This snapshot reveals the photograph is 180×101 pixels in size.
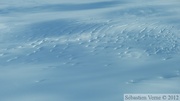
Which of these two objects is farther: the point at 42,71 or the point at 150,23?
the point at 150,23

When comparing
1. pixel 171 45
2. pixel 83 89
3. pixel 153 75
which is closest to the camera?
pixel 83 89

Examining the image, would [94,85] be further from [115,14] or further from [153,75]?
[115,14]

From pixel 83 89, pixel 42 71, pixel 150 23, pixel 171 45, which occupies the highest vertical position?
pixel 150 23

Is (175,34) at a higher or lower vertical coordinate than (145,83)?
higher

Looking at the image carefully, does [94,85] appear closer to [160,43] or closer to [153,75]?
[153,75]

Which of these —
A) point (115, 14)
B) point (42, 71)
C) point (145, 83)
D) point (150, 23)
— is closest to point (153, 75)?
point (145, 83)

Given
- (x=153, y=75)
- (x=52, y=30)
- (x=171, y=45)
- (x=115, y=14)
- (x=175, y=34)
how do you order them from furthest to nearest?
(x=115, y=14) < (x=52, y=30) < (x=175, y=34) < (x=171, y=45) < (x=153, y=75)
